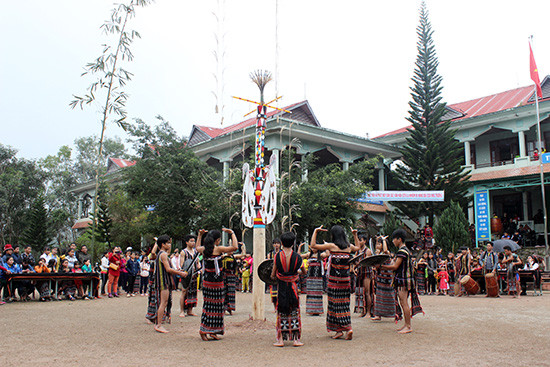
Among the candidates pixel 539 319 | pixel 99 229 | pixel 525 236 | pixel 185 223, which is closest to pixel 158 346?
pixel 539 319

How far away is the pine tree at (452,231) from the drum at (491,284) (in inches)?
247

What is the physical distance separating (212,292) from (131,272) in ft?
29.7

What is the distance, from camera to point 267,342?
6250mm

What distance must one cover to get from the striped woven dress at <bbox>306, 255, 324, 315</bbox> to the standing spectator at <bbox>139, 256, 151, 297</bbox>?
638 cm

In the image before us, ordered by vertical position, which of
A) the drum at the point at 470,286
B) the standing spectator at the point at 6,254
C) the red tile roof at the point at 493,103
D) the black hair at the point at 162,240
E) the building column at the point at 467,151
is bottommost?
the drum at the point at 470,286

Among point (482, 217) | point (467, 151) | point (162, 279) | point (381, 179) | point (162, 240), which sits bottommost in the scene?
point (162, 279)

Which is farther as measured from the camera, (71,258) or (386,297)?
(71,258)

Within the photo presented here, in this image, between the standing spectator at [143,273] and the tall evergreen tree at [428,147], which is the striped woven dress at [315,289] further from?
the tall evergreen tree at [428,147]

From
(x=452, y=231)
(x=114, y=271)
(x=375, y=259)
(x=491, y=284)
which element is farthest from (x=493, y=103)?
(x=375, y=259)

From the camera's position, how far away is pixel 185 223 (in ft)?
69.2

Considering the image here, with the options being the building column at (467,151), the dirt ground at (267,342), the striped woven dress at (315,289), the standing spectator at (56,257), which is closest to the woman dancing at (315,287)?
the striped woven dress at (315,289)

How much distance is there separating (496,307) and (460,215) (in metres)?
10.4

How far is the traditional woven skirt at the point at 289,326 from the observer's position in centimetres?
599

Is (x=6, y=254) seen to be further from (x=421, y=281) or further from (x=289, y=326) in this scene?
(x=421, y=281)
